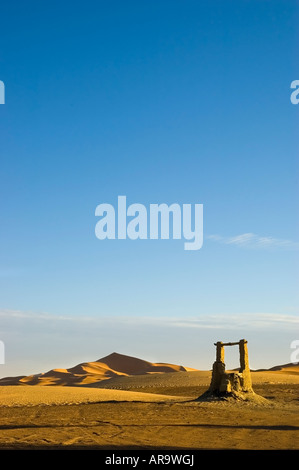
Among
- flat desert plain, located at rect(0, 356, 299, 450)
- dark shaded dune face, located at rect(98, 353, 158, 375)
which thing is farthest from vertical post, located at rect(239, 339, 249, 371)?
dark shaded dune face, located at rect(98, 353, 158, 375)

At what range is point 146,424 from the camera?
59.7 ft

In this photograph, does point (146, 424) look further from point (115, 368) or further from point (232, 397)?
point (115, 368)

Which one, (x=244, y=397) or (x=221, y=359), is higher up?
(x=221, y=359)

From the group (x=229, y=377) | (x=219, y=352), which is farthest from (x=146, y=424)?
(x=219, y=352)

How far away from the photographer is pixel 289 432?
658 inches

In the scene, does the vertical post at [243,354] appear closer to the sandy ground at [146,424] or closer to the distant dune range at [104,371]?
the sandy ground at [146,424]

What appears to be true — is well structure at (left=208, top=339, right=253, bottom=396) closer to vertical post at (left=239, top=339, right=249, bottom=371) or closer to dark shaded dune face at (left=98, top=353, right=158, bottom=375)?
vertical post at (left=239, top=339, right=249, bottom=371)

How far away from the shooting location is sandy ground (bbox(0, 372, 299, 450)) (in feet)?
46.3

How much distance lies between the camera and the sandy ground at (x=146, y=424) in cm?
1411

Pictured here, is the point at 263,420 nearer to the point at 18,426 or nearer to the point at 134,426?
the point at 134,426
